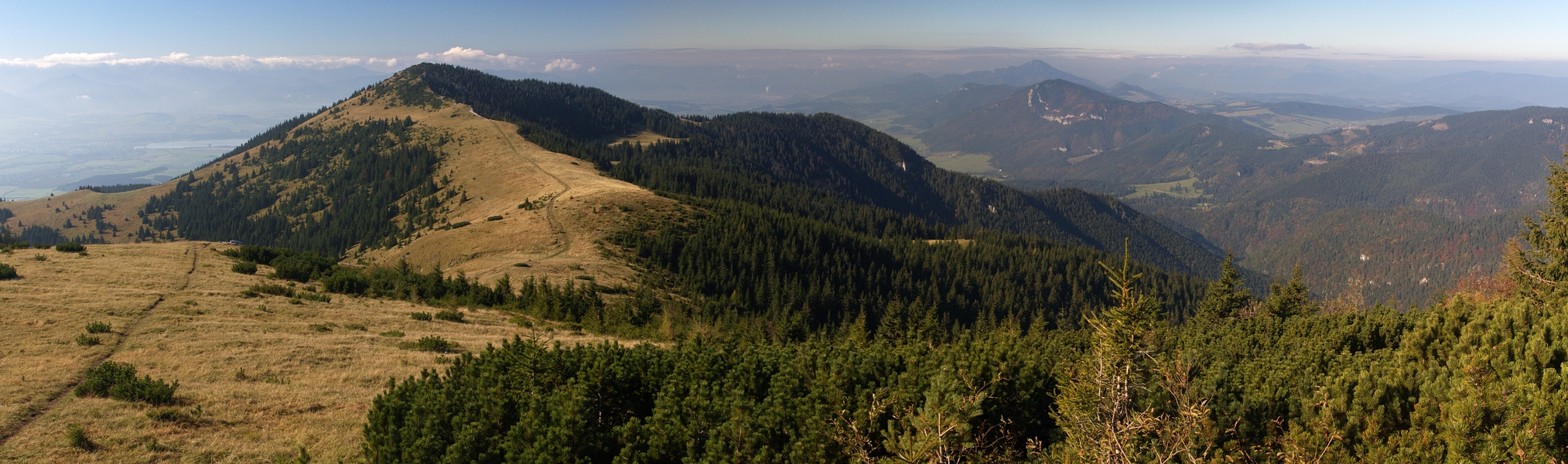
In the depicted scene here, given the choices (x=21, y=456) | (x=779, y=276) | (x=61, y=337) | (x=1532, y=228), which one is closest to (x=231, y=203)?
(x=779, y=276)

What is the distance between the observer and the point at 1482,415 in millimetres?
11211

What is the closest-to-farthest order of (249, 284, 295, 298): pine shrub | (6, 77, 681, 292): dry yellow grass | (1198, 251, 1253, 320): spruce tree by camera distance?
(249, 284, 295, 298): pine shrub → (1198, 251, 1253, 320): spruce tree → (6, 77, 681, 292): dry yellow grass

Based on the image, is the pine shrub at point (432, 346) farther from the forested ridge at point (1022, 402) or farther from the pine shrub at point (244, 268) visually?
the pine shrub at point (244, 268)

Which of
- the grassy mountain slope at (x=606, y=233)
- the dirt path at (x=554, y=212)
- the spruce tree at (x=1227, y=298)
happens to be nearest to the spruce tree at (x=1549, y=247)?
the grassy mountain slope at (x=606, y=233)

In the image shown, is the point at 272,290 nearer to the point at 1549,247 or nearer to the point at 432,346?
the point at 432,346

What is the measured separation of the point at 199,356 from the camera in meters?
26.6

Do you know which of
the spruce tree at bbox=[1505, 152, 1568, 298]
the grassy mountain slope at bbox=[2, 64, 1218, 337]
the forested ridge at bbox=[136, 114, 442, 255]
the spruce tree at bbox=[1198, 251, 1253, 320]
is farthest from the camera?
the forested ridge at bbox=[136, 114, 442, 255]

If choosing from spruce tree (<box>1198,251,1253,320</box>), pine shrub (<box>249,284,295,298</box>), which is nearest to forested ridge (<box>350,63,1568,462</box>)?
pine shrub (<box>249,284,295,298</box>)

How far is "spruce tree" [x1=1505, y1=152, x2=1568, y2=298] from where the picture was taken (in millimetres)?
27062

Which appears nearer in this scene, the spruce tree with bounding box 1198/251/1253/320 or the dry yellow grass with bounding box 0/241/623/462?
the dry yellow grass with bounding box 0/241/623/462

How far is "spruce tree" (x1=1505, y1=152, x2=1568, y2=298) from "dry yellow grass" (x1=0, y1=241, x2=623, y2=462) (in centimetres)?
4423

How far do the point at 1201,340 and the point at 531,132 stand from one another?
18541 cm

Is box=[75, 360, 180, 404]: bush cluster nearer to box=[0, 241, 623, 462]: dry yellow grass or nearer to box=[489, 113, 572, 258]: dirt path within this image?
box=[0, 241, 623, 462]: dry yellow grass

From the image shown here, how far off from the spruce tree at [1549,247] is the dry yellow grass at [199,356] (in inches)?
1741
